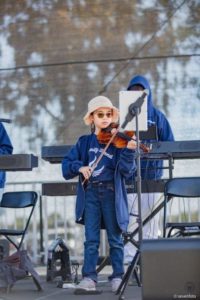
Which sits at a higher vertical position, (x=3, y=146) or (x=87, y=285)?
(x=3, y=146)

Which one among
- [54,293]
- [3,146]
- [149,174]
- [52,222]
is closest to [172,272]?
[54,293]

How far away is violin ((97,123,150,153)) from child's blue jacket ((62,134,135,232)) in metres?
0.09

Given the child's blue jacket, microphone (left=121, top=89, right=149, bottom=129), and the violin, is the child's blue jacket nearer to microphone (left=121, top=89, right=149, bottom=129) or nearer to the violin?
the violin

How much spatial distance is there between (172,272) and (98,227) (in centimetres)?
119

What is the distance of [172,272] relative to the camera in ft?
12.0

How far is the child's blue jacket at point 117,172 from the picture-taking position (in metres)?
4.64

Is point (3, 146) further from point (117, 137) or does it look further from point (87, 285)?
point (87, 285)

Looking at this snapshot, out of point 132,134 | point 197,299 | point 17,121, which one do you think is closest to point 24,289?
point 132,134

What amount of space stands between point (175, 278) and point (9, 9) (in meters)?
5.59

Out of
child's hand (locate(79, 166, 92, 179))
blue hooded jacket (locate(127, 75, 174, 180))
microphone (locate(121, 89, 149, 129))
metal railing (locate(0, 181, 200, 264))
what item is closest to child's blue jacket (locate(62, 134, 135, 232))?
child's hand (locate(79, 166, 92, 179))

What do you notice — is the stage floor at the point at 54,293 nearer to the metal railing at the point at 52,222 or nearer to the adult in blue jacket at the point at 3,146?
the adult in blue jacket at the point at 3,146

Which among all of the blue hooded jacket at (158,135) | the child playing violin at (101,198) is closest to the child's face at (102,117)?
the child playing violin at (101,198)

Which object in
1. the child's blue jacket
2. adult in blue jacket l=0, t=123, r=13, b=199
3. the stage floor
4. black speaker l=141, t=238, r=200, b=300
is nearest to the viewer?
black speaker l=141, t=238, r=200, b=300

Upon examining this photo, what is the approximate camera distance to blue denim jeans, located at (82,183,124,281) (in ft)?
15.5
